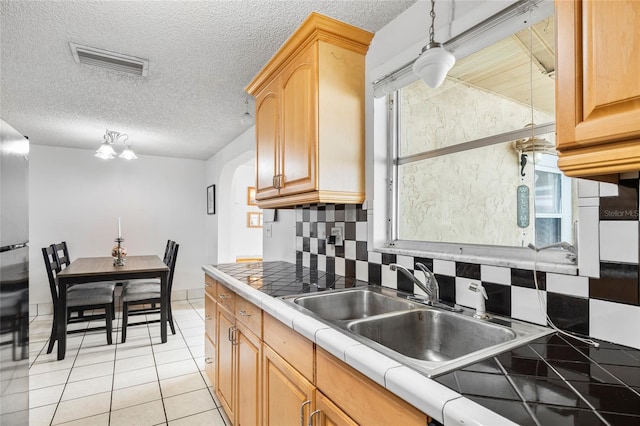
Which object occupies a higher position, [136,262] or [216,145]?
[216,145]

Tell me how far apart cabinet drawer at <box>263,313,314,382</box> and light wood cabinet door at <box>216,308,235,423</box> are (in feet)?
1.69

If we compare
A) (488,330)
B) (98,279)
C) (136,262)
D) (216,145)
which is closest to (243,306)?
(488,330)

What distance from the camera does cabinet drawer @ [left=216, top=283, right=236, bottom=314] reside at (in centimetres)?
188

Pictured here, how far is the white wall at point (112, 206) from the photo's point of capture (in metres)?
4.46

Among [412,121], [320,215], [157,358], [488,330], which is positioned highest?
[412,121]

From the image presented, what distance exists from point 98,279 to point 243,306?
232 centimetres

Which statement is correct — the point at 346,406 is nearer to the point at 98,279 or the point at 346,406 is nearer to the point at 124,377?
the point at 124,377

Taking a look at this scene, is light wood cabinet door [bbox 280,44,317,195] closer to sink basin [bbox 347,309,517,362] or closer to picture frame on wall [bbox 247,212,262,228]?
sink basin [bbox 347,309,517,362]

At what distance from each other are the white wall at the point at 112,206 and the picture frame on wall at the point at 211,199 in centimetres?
25

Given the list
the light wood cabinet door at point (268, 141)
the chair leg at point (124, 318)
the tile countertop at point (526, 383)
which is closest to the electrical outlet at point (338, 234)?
the light wood cabinet door at point (268, 141)

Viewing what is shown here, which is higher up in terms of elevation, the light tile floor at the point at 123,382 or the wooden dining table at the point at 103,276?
the wooden dining table at the point at 103,276

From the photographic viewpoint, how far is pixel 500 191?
1591 millimetres

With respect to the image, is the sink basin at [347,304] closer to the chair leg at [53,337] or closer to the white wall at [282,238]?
the white wall at [282,238]

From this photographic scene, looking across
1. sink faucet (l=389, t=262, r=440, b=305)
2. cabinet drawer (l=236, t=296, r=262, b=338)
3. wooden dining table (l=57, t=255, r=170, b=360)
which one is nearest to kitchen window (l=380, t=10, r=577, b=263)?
sink faucet (l=389, t=262, r=440, b=305)
